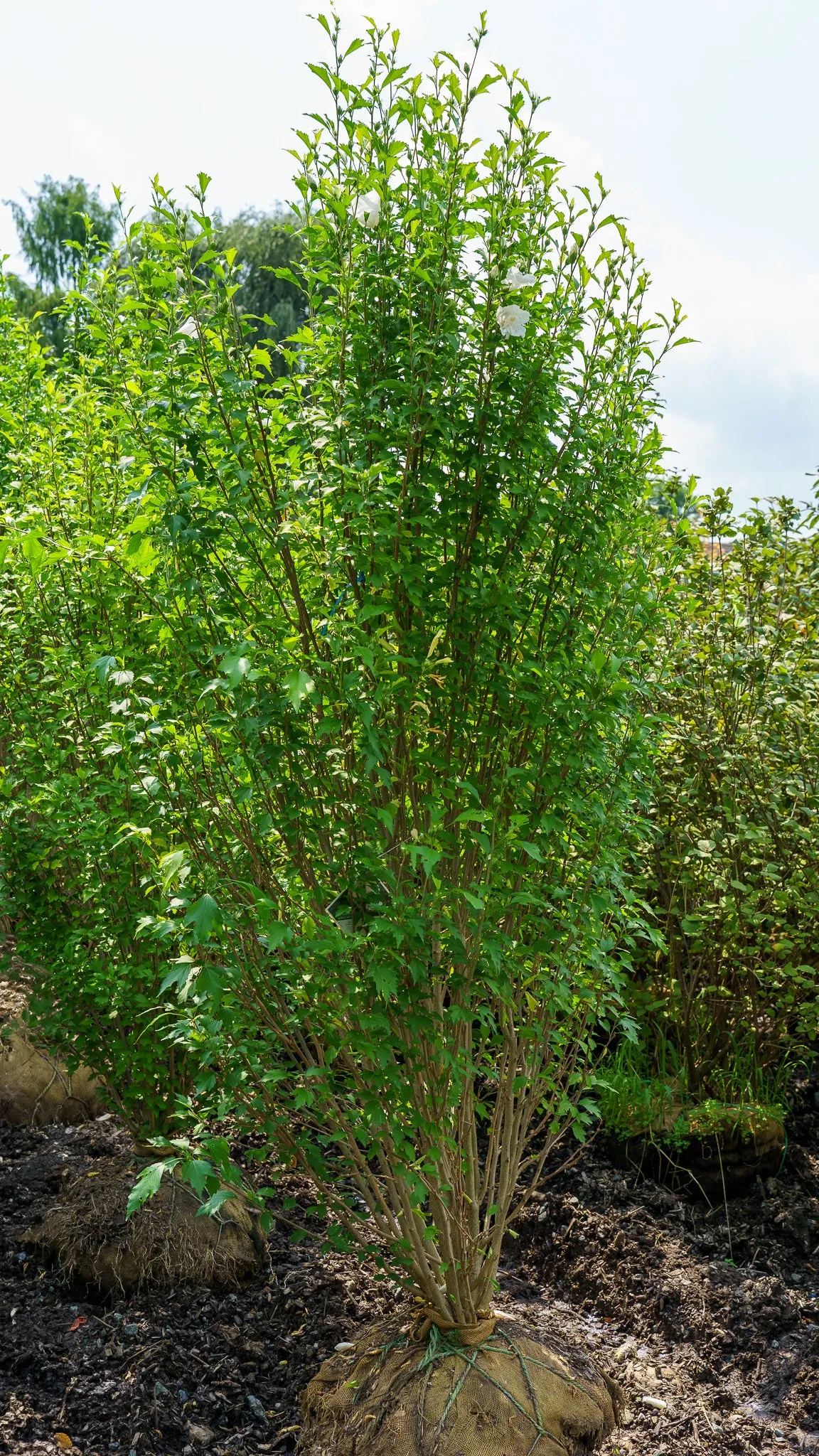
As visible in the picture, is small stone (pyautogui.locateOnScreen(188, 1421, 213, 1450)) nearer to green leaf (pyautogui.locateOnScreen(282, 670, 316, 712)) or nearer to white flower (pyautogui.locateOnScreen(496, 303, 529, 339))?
green leaf (pyautogui.locateOnScreen(282, 670, 316, 712))

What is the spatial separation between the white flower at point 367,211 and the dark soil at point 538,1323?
2.72 metres

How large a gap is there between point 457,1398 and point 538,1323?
0.94 meters

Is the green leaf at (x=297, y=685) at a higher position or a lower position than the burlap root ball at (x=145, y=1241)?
higher

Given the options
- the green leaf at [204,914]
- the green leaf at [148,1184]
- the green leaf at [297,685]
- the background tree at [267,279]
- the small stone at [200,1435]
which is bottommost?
the small stone at [200,1435]

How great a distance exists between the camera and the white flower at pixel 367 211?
228 centimetres

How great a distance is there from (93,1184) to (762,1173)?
8.26ft

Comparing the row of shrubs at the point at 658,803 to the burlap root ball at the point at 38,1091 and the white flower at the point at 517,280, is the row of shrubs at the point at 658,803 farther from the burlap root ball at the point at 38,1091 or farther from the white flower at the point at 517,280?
the burlap root ball at the point at 38,1091

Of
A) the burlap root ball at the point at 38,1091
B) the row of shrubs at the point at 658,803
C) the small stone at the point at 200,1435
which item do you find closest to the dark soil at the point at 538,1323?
the small stone at the point at 200,1435

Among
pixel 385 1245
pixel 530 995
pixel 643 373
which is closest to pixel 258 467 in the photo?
pixel 643 373

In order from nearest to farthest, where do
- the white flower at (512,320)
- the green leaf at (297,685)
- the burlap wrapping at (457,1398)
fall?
the green leaf at (297,685), the white flower at (512,320), the burlap wrapping at (457,1398)

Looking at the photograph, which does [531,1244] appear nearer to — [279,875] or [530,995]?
[530,995]

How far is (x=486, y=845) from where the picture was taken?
7.46 feet

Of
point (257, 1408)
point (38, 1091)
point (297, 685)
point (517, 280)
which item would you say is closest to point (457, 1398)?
point (257, 1408)

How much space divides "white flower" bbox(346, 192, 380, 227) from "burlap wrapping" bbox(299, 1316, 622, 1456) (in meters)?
2.52
